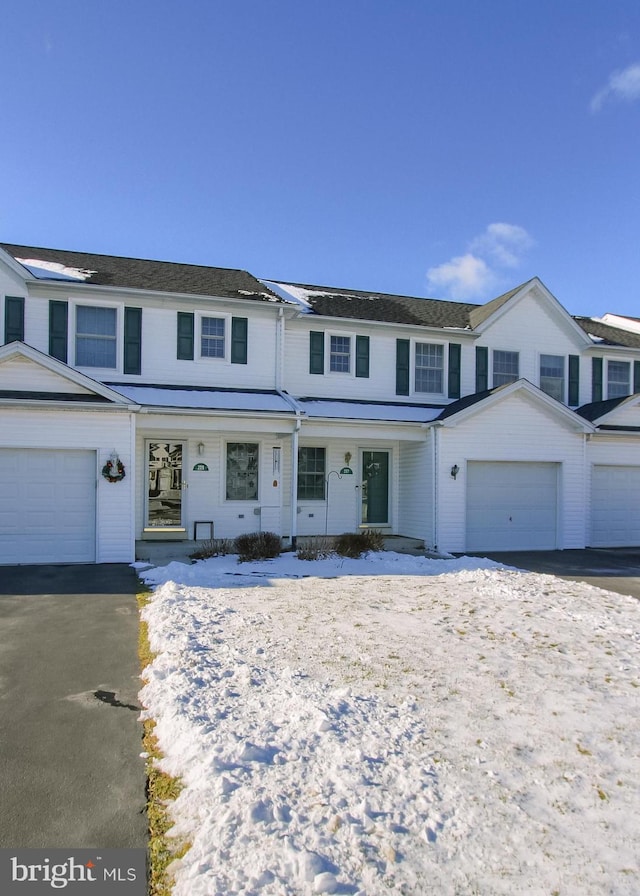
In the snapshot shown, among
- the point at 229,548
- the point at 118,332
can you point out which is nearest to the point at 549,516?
the point at 229,548

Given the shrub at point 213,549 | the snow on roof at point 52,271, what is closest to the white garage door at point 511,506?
the shrub at point 213,549

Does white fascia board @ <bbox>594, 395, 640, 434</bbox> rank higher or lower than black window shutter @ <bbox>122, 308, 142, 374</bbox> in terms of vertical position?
lower

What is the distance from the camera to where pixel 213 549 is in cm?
1239

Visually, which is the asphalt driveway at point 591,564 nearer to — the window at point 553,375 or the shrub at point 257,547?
the window at point 553,375

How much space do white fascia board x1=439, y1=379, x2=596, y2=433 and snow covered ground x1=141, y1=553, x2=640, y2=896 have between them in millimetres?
6673

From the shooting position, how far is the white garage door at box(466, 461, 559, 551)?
14.5 meters

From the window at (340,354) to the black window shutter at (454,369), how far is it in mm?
2930

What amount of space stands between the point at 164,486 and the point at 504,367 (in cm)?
992

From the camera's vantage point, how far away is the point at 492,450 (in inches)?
569

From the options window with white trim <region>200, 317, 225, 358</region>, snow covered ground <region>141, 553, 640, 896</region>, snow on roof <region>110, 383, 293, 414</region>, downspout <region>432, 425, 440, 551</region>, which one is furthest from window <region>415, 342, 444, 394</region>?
snow covered ground <region>141, 553, 640, 896</region>

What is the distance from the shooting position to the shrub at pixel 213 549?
40.0ft

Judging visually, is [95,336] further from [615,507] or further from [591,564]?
[615,507]

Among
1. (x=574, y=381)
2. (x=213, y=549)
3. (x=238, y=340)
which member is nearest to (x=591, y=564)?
(x=574, y=381)

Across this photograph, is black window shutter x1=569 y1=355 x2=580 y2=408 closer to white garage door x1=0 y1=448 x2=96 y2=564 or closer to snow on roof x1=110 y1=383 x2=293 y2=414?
snow on roof x1=110 y1=383 x2=293 y2=414
